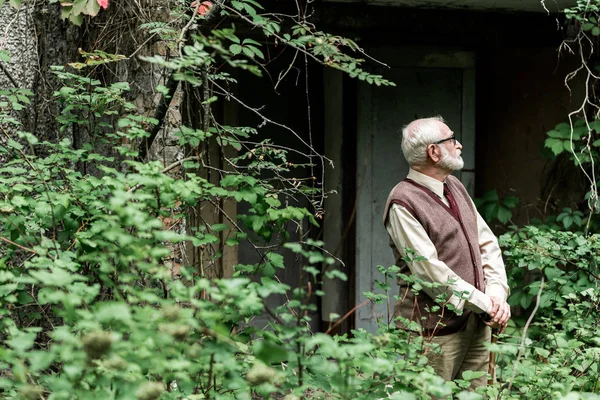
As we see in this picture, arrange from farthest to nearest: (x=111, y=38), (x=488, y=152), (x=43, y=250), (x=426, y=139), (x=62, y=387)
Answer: (x=488, y=152) → (x=111, y=38) → (x=426, y=139) → (x=43, y=250) → (x=62, y=387)

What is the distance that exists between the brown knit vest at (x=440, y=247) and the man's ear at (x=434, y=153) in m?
0.14

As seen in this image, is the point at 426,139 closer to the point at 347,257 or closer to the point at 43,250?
the point at 43,250

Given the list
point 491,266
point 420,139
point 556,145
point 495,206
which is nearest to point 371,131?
point 495,206

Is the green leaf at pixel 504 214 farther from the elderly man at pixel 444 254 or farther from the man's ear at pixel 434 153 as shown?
the man's ear at pixel 434 153

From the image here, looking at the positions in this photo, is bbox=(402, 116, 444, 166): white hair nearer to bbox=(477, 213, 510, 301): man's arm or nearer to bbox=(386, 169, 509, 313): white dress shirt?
bbox=(386, 169, 509, 313): white dress shirt

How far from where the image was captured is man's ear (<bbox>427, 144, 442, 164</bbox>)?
3266 mm

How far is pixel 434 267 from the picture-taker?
301 centimetres

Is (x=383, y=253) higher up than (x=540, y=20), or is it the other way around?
(x=540, y=20)

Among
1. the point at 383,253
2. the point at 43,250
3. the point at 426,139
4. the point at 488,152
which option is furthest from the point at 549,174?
the point at 43,250

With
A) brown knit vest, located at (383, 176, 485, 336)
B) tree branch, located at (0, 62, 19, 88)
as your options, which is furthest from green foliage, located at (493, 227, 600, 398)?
tree branch, located at (0, 62, 19, 88)

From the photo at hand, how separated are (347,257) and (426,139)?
2424mm

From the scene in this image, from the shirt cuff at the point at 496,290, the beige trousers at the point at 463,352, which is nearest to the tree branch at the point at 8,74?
the beige trousers at the point at 463,352

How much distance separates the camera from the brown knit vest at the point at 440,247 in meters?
3.12

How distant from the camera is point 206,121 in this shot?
9.61 ft
